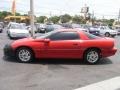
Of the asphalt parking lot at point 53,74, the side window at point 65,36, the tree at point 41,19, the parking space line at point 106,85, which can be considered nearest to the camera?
the parking space line at point 106,85

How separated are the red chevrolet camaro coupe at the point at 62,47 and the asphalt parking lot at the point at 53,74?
0.31 metres

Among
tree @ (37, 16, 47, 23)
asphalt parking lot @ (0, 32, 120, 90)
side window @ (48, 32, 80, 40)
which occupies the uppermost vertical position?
side window @ (48, 32, 80, 40)

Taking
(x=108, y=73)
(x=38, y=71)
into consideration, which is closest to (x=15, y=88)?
(x=38, y=71)

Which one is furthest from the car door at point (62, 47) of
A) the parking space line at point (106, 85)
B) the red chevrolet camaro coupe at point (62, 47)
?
the parking space line at point (106, 85)

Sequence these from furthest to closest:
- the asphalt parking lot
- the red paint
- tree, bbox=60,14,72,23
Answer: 1. tree, bbox=60,14,72,23
2. the red paint
3. the asphalt parking lot

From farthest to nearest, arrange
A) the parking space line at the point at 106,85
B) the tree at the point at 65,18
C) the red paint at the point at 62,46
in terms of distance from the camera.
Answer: the tree at the point at 65,18 < the red paint at the point at 62,46 < the parking space line at the point at 106,85

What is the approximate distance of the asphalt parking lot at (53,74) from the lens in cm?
773

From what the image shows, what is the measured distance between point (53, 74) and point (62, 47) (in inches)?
94.7

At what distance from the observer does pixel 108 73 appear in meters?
9.71

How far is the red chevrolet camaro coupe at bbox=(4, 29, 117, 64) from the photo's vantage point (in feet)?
37.7

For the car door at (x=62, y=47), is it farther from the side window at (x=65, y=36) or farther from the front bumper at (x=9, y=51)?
the front bumper at (x=9, y=51)

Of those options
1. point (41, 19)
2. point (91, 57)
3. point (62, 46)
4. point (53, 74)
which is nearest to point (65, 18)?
point (41, 19)

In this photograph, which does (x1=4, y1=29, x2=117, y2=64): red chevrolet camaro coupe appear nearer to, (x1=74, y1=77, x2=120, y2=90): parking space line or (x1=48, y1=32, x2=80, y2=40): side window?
(x1=48, y1=32, x2=80, y2=40): side window

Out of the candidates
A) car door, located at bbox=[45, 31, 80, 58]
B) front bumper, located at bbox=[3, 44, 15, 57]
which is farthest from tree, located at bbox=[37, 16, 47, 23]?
car door, located at bbox=[45, 31, 80, 58]
